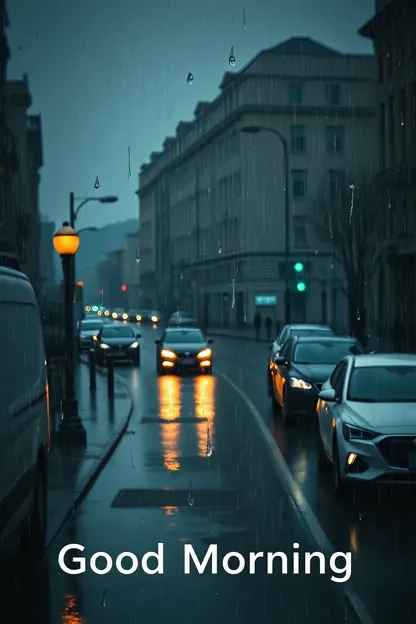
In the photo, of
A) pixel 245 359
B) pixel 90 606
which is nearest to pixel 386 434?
pixel 90 606

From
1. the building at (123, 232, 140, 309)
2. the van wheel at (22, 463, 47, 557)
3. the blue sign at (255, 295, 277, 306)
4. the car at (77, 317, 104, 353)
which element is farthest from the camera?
the building at (123, 232, 140, 309)

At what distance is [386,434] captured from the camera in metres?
10.9

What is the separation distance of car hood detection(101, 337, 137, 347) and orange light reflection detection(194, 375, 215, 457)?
22.7ft

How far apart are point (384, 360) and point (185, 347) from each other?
73.4 feet

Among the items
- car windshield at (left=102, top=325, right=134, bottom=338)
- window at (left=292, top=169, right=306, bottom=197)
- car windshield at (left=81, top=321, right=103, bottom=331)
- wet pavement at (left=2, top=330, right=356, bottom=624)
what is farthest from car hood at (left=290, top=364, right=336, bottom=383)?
window at (left=292, top=169, right=306, bottom=197)

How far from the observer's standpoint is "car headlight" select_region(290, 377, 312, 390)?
60.7 feet

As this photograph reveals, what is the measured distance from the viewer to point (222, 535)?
31.0ft

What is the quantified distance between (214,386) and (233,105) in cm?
6168

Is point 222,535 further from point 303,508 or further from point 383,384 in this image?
point 383,384

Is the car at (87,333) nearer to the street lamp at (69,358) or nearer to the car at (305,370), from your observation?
the car at (305,370)

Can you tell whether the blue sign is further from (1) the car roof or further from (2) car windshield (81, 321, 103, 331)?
(1) the car roof

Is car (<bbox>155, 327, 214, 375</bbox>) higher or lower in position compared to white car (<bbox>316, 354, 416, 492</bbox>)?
lower

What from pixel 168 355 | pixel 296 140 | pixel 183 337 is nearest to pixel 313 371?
pixel 168 355

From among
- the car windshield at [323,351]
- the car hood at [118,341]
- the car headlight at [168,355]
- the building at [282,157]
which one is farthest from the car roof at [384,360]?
the building at [282,157]
